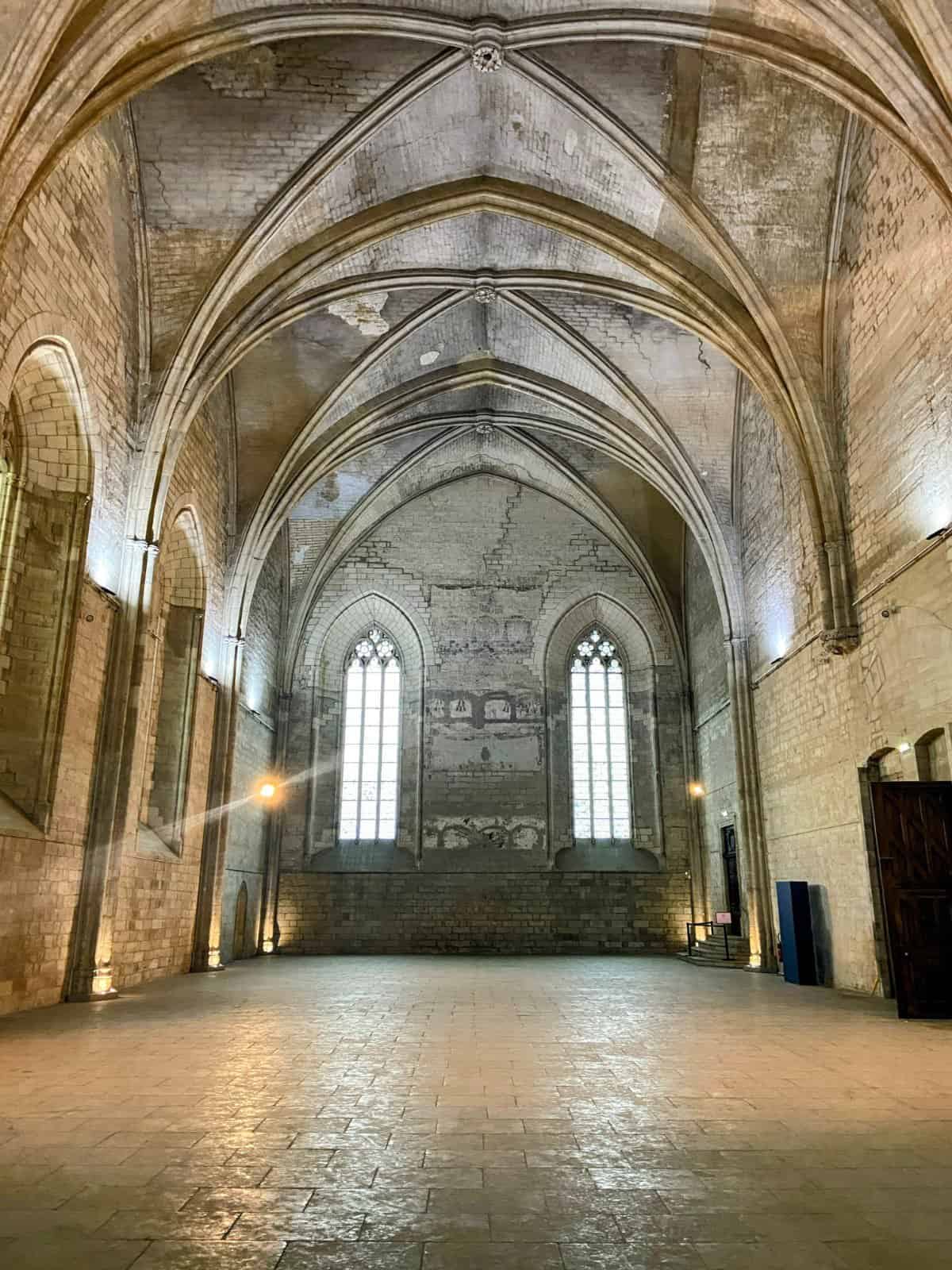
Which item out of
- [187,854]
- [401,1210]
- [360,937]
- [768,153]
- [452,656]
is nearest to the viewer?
[401,1210]

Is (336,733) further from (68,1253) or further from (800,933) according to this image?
(68,1253)

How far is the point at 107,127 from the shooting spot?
32.8 feet

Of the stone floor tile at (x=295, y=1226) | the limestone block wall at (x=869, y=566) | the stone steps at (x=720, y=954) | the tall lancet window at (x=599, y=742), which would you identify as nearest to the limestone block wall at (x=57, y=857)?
the stone floor tile at (x=295, y=1226)

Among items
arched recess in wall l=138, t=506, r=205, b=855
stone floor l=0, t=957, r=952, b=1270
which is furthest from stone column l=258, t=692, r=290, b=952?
stone floor l=0, t=957, r=952, b=1270

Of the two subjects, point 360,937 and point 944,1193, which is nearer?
point 944,1193

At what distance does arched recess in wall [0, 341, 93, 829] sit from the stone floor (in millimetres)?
2712

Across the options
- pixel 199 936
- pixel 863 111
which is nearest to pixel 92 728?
pixel 199 936

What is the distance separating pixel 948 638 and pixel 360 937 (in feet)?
42.9

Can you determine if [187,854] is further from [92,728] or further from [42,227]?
[42,227]

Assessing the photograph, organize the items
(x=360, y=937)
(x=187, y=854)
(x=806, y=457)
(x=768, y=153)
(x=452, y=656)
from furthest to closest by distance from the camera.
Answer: (x=452, y=656)
(x=360, y=937)
(x=187, y=854)
(x=806, y=457)
(x=768, y=153)

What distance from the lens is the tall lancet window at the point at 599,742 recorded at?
62.7 ft

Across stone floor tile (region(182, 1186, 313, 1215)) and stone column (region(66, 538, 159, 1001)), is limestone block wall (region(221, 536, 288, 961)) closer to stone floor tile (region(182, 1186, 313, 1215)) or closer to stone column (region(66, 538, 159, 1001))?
stone column (region(66, 538, 159, 1001))

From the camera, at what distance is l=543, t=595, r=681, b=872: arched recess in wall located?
1878 centimetres

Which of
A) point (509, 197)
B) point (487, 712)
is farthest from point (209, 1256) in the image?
point (487, 712)
